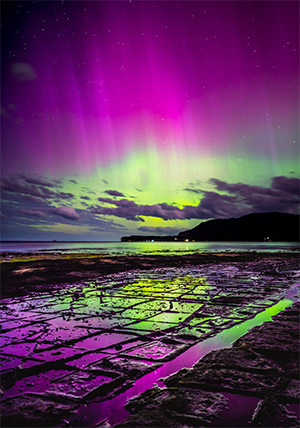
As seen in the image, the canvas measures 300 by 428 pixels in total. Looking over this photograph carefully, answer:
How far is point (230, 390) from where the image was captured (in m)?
3.43

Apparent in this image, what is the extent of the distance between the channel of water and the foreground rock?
0.40 feet

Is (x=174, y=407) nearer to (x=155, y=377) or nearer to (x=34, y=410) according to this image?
(x=155, y=377)

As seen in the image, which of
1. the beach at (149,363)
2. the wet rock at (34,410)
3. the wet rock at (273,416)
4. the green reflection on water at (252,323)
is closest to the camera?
the wet rock at (273,416)

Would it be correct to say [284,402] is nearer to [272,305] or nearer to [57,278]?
[272,305]

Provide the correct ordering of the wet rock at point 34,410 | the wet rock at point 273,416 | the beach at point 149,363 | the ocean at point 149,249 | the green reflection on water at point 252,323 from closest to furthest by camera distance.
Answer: the wet rock at point 273,416 < the wet rock at point 34,410 < the beach at point 149,363 < the green reflection on water at point 252,323 < the ocean at point 149,249

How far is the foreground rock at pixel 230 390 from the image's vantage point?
9.40ft

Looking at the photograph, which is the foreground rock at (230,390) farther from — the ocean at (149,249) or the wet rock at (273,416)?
the ocean at (149,249)

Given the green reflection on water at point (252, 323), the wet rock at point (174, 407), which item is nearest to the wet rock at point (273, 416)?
the wet rock at point (174, 407)

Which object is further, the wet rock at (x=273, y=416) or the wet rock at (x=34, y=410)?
the wet rock at (x=34, y=410)

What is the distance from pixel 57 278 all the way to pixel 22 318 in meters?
8.34

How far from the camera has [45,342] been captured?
525cm

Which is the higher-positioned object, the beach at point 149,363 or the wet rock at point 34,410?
the wet rock at point 34,410

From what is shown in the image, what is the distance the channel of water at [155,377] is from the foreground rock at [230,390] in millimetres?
123

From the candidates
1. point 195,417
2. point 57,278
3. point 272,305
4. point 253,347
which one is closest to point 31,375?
point 195,417
